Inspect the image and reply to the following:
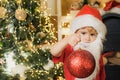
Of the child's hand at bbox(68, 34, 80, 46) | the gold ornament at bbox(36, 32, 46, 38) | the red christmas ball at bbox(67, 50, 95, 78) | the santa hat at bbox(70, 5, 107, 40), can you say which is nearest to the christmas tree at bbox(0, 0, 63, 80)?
the gold ornament at bbox(36, 32, 46, 38)

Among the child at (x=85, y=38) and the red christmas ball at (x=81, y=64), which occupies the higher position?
the child at (x=85, y=38)

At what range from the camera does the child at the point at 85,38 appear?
4.56 feet

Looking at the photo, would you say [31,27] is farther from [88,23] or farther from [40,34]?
[88,23]

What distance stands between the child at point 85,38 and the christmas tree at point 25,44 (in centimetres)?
110

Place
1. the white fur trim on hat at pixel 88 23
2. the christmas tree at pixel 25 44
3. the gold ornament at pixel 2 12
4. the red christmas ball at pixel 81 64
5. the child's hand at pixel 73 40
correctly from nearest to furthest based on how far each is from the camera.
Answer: the red christmas ball at pixel 81 64 → the child's hand at pixel 73 40 → the white fur trim on hat at pixel 88 23 → the gold ornament at pixel 2 12 → the christmas tree at pixel 25 44

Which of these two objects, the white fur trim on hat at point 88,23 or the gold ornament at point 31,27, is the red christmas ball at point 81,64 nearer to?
the white fur trim on hat at point 88,23

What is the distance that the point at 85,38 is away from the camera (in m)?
1.40

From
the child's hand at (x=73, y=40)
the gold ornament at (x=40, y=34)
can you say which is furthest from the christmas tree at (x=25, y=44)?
the child's hand at (x=73, y=40)

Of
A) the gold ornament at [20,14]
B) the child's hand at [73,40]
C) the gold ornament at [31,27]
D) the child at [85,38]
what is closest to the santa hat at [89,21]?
the child at [85,38]

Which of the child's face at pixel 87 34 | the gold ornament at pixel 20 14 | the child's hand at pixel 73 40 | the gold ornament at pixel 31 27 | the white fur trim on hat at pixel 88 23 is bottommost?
the child's hand at pixel 73 40

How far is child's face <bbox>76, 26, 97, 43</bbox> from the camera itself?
55.2 inches

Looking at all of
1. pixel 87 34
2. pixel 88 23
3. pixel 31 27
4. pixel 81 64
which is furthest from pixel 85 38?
pixel 31 27

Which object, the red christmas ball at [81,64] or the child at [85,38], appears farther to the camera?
the child at [85,38]

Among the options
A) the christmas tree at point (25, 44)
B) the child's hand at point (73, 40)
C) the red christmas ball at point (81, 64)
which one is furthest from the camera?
the christmas tree at point (25, 44)
